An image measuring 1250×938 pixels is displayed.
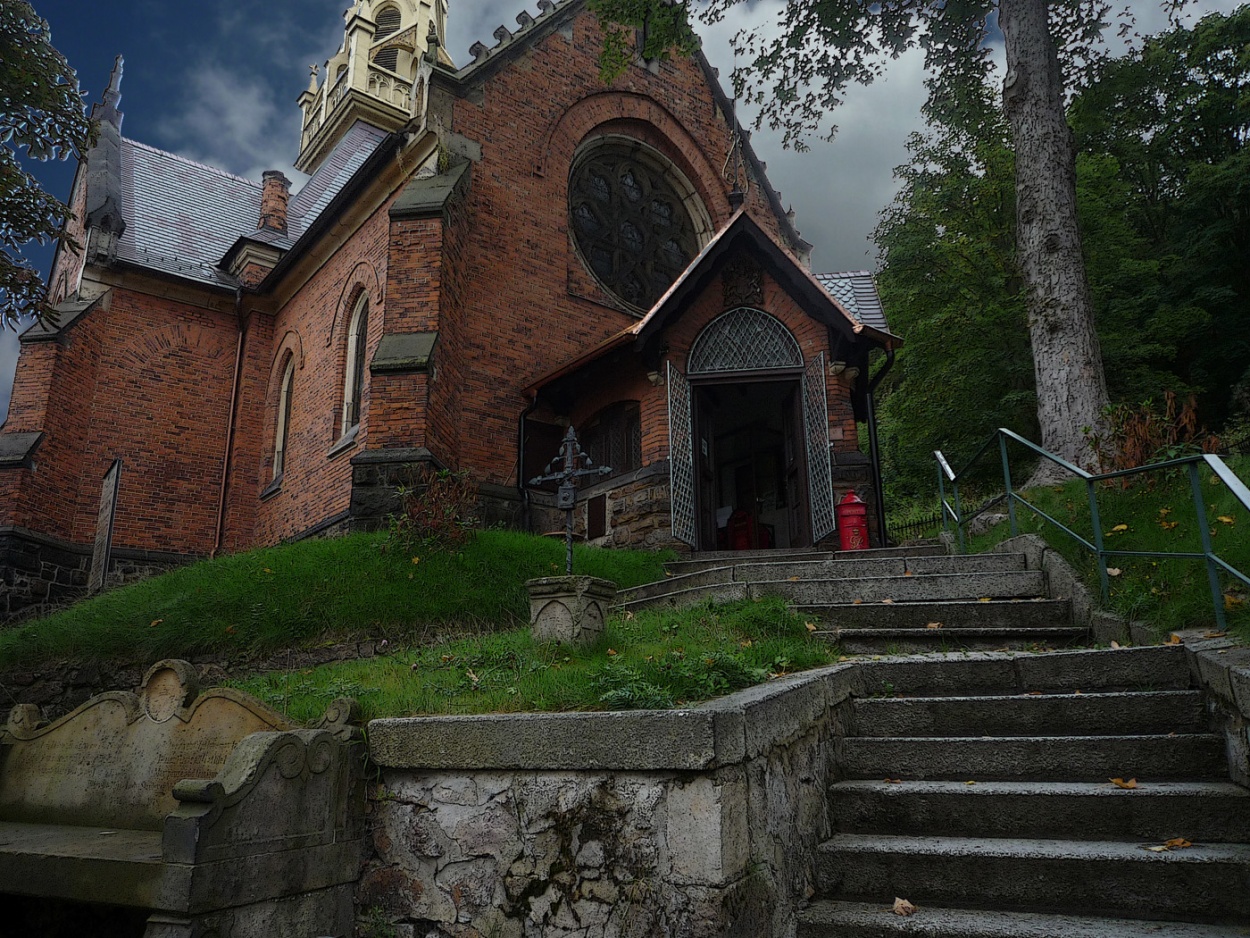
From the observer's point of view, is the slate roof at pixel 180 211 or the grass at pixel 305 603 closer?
the grass at pixel 305 603

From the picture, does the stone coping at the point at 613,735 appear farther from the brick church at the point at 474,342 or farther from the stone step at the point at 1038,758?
the brick church at the point at 474,342

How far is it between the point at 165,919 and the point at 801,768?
8.51 ft

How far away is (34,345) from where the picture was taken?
15.2 metres

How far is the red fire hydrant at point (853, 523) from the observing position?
1064cm

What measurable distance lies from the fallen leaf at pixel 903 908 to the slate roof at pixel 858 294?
10070 millimetres

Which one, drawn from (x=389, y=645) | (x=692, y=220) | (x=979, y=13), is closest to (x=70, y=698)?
(x=389, y=645)

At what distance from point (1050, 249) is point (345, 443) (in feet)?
33.0

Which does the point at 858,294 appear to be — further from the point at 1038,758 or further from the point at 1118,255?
the point at 1038,758

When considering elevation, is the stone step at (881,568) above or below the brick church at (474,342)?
below

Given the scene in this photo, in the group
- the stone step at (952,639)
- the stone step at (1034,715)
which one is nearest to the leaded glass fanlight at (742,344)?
the stone step at (952,639)

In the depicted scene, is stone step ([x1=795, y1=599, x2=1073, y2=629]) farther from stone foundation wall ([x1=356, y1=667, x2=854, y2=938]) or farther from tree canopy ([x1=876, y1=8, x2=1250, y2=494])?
tree canopy ([x1=876, y1=8, x2=1250, y2=494])

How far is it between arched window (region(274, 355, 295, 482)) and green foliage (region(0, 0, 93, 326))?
267 inches

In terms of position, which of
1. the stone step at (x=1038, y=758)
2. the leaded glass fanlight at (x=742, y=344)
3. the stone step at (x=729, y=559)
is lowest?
the stone step at (x=1038, y=758)

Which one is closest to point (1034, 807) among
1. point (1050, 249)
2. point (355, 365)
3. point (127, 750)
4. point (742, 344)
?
point (127, 750)
